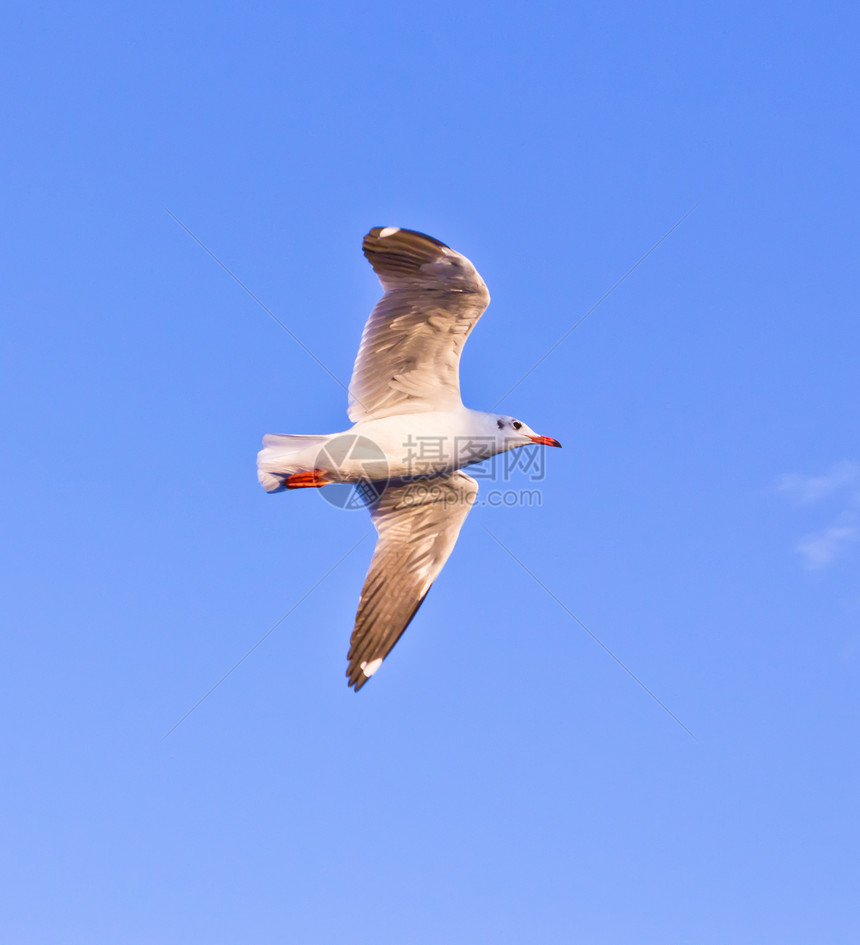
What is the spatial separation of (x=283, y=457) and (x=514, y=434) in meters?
2.06

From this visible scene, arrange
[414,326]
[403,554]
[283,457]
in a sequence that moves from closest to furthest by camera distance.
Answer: [414,326], [283,457], [403,554]

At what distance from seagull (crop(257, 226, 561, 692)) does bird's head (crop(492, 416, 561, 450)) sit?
0.01m

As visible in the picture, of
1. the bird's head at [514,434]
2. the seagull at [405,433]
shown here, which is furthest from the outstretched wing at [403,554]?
the bird's head at [514,434]

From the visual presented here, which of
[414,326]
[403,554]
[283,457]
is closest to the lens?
[414,326]

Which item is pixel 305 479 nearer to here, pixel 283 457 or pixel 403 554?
pixel 283 457

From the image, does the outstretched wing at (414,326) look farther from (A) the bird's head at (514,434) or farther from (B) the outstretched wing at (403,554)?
(B) the outstretched wing at (403,554)

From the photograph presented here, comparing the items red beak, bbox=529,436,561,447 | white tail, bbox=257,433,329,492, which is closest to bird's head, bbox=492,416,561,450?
red beak, bbox=529,436,561,447

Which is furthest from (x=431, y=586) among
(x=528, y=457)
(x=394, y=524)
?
(x=528, y=457)

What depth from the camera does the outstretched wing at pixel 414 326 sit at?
11.1 m

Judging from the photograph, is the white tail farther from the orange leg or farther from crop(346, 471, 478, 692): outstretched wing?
crop(346, 471, 478, 692): outstretched wing

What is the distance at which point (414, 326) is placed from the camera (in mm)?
11336

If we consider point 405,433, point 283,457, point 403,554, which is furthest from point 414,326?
point 403,554

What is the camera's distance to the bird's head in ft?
39.0

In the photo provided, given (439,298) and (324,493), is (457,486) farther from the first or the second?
(439,298)
